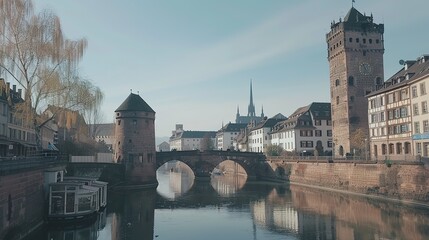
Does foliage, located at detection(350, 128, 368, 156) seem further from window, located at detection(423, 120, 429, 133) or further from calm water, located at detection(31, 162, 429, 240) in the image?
window, located at detection(423, 120, 429, 133)

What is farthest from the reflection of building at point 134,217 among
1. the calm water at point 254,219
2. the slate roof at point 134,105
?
the slate roof at point 134,105

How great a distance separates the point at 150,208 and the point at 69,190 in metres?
11.9

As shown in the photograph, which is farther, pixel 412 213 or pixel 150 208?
pixel 150 208

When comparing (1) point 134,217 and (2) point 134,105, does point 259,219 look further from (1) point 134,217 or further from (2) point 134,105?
(2) point 134,105

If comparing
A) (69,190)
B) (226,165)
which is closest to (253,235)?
(69,190)

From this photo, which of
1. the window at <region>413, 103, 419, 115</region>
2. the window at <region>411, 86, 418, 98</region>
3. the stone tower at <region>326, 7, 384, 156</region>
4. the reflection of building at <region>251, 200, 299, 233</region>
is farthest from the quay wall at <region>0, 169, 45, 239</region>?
the stone tower at <region>326, 7, 384, 156</region>

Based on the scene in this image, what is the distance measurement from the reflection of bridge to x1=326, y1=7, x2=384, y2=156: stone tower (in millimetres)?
17882

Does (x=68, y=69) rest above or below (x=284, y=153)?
above

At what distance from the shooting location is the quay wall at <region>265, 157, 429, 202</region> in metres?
36.9

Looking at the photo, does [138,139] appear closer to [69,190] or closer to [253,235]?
[69,190]

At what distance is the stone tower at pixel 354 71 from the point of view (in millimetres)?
62219

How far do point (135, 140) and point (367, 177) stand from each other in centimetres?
3416

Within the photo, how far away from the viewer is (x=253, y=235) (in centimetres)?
2748

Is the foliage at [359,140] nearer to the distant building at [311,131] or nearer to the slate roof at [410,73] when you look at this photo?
the slate roof at [410,73]
